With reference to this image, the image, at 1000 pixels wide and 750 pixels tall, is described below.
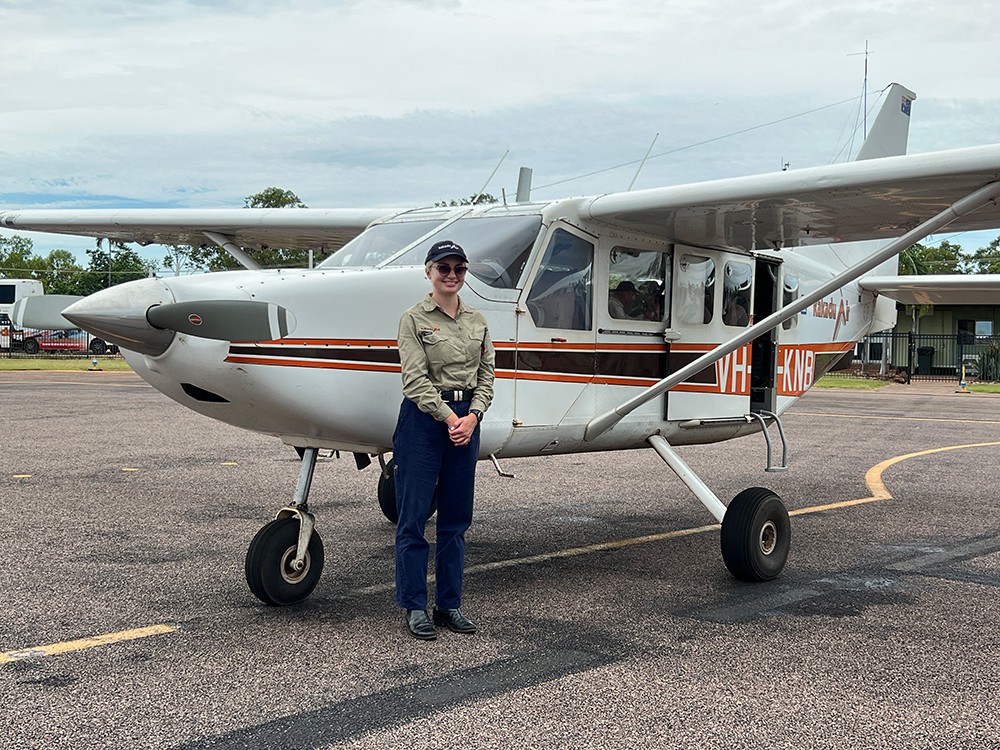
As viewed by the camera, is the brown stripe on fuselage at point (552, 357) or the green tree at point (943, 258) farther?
the green tree at point (943, 258)

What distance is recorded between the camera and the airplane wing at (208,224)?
Answer: 8.73m

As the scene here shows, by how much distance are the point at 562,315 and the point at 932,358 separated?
38.9 meters

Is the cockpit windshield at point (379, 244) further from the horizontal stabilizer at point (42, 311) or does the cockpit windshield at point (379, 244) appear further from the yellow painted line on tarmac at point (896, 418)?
the yellow painted line on tarmac at point (896, 418)

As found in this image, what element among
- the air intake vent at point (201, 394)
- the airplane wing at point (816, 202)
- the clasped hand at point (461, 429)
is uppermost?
the airplane wing at point (816, 202)

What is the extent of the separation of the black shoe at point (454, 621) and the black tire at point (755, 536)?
1993 mm

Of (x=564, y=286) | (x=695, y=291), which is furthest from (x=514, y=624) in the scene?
(x=695, y=291)

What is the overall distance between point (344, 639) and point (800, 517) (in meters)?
5.27

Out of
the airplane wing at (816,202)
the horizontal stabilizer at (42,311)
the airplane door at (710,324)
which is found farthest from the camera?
the airplane door at (710,324)

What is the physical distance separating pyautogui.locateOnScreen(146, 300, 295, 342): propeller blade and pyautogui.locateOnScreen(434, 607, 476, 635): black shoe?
168 centimetres

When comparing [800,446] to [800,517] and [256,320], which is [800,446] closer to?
[800,517]

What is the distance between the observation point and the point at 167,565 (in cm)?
650

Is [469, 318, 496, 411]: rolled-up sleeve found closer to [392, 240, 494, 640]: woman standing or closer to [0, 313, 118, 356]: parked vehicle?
[392, 240, 494, 640]: woman standing

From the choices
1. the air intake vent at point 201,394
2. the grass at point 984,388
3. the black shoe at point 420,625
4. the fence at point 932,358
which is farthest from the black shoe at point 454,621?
the fence at point 932,358

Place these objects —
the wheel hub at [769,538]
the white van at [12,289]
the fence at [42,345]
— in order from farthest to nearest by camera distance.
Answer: the white van at [12,289], the fence at [42,345], the wheel hub at [769,538]
